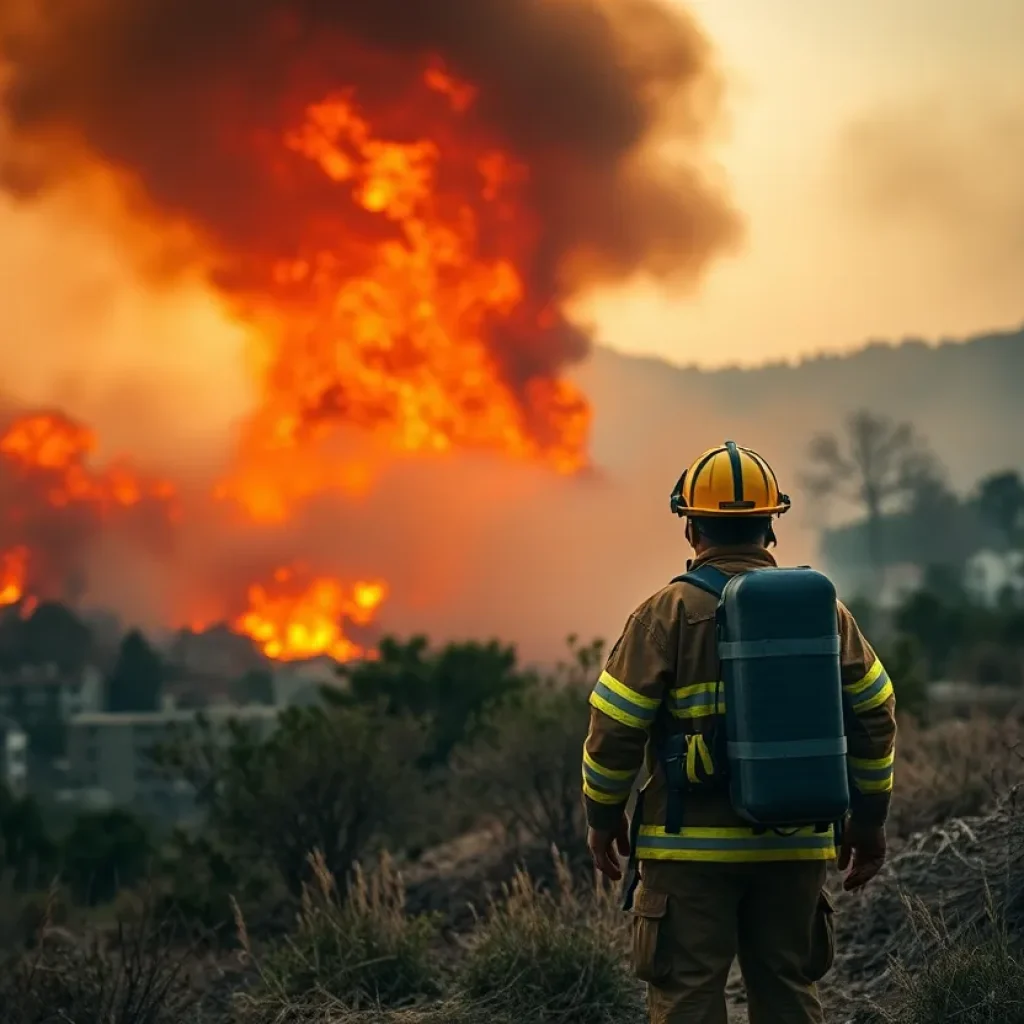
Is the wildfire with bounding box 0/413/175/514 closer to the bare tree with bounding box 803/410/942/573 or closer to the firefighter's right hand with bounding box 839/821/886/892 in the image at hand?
the bare tree with bounding box 803/410/942/573

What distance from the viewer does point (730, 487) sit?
182 inches

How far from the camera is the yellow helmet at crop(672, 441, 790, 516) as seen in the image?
15.2 feet

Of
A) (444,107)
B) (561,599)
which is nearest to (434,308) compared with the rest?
(444,107)

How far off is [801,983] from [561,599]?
61.9m

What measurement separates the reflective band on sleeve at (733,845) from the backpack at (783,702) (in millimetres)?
100

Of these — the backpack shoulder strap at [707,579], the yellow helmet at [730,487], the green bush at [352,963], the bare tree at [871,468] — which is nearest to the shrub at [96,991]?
the green bush at [352,963]

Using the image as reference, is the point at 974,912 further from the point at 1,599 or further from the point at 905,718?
the point at 1,599

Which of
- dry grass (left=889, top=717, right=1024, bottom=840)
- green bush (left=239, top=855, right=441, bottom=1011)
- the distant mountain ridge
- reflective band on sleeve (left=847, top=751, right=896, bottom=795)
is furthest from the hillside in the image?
the distant mountain ridge

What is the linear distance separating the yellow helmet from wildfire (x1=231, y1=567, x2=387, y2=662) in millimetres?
33237

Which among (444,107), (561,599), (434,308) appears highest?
(444,107)

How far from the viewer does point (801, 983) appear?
14.7ft

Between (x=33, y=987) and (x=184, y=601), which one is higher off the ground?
(x=184, y=601)

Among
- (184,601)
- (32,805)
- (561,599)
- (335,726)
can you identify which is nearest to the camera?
(335,726)

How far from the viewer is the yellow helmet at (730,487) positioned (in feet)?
15.2
